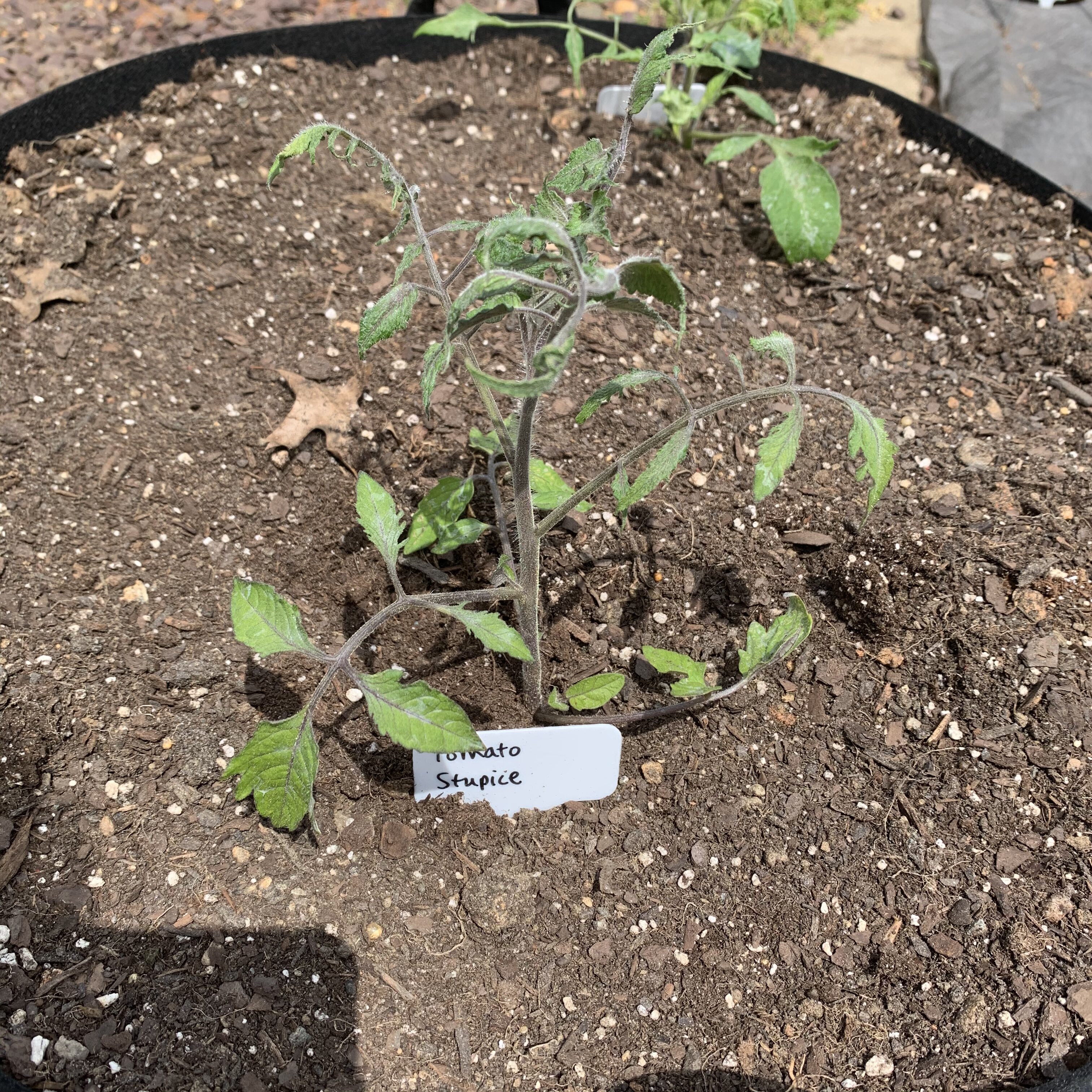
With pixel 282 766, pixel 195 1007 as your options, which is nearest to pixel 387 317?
pixel 282 766

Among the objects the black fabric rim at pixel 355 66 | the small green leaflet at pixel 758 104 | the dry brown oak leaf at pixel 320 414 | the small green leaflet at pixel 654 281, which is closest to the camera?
the small green leaflet at pixel 654 281

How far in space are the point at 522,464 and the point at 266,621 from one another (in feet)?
1.33

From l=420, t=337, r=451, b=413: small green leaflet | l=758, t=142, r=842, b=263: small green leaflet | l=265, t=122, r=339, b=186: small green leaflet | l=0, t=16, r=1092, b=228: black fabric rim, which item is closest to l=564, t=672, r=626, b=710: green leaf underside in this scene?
l=420, t=337, r=451, b=413: small green leaflet

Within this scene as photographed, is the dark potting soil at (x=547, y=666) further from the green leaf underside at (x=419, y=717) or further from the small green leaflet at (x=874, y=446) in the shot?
the small green leaflet at (x=874, y=446)

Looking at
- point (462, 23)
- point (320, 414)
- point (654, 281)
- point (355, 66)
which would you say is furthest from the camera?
point (355, 66)

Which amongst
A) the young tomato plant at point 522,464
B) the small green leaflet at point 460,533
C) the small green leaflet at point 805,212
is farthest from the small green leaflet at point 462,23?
the small green leaflet at point 460,533

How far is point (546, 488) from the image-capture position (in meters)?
1.47

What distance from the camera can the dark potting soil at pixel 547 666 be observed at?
1.30 metres

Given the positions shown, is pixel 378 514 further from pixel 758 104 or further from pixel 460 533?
pixel 758 104

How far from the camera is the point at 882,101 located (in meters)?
2.53

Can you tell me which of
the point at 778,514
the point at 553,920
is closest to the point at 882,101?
the point at 778,514

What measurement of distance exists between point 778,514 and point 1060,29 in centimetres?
265

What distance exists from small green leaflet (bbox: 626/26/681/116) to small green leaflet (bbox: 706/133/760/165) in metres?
1.24

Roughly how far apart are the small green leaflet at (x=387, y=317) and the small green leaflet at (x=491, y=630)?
0.34 meters
